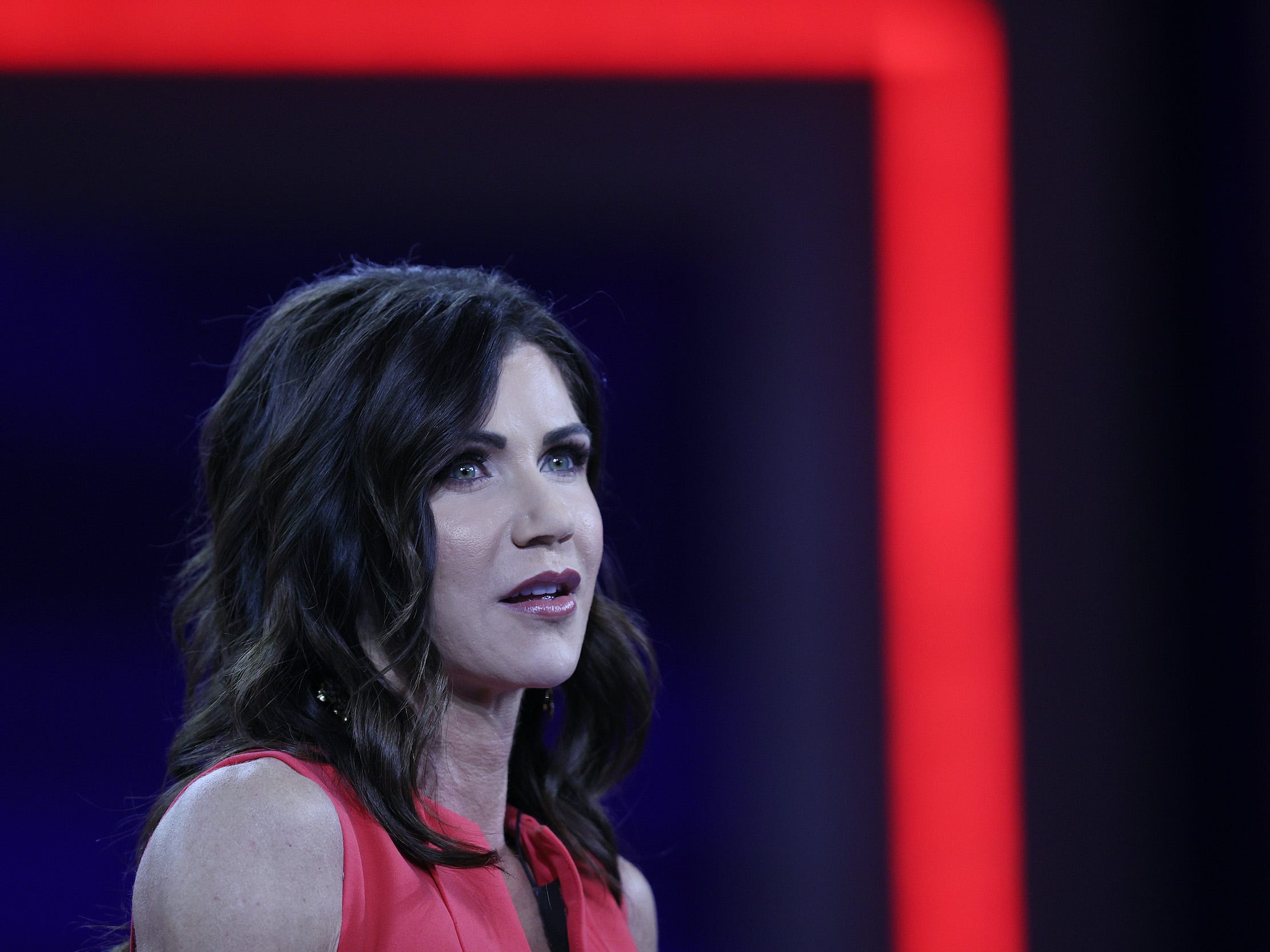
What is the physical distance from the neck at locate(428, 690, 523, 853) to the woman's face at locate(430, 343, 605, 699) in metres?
0.03

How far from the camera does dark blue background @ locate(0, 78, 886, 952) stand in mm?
2145

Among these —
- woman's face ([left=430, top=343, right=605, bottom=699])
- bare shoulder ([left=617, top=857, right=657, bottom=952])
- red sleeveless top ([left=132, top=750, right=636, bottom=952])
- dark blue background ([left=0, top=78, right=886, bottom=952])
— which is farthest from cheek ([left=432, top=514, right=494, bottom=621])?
dark blue background ([left=0, top=78, right=886, bottom=952])

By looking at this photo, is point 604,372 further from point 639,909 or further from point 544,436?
point 639,909

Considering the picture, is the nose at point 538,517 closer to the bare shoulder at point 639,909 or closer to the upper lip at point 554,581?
the upper lip at point 554,581

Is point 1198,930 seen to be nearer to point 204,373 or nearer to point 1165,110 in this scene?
point 1165,110

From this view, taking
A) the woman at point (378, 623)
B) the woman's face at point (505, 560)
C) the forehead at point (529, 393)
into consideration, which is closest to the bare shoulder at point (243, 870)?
the woman at point (378, 623)

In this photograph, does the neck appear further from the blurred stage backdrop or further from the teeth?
the blurred stage backdrop

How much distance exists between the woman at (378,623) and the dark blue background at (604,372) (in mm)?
669

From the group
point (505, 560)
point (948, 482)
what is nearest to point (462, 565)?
point (505, 560)

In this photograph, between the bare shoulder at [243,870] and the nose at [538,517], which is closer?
the bare shoulder at [243,870]

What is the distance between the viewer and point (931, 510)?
234 centimetres

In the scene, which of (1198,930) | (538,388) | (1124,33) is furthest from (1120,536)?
(538,388)

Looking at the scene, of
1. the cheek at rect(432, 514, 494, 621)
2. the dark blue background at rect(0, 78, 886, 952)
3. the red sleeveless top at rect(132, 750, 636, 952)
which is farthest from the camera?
the dark blue background at rect(0, 78, 886, 952)

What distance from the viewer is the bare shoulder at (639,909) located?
5.90 feet
